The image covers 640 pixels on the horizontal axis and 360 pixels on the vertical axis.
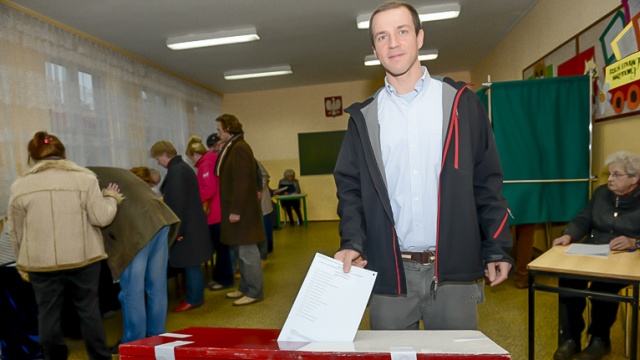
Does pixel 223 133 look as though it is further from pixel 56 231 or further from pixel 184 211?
pixel 56 231

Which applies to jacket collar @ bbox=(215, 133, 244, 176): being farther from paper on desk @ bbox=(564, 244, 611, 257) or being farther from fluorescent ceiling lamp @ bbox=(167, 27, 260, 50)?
paper on desk @ bbox=(564, 244, 611, 257)

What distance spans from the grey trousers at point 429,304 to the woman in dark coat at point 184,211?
236cm

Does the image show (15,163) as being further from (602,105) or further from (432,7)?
(602,105)

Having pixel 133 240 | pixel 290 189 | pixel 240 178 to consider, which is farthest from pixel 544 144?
pixel 290 189

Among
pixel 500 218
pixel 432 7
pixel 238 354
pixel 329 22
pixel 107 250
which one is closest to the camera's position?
pixel 238 354

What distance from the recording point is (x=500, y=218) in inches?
46.9

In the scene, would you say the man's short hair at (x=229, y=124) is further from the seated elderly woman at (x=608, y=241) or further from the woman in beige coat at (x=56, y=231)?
the seated elderly woman at (x=608, y=241)

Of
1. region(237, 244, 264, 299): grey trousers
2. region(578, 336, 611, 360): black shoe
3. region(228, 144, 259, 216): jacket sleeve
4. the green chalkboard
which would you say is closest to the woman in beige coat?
region(228, 144, 259, 216): jacket sleeve

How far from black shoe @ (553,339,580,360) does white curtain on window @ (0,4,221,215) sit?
4.33 metres

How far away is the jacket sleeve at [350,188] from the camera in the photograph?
123cm

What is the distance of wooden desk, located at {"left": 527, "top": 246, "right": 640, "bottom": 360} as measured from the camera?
5.62 feet

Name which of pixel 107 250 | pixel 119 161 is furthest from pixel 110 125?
pixel 107 250

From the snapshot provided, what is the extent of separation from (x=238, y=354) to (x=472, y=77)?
8.36 meters

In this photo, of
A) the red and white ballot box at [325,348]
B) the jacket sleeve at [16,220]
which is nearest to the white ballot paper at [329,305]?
the red and white ballot box at [325,348]
